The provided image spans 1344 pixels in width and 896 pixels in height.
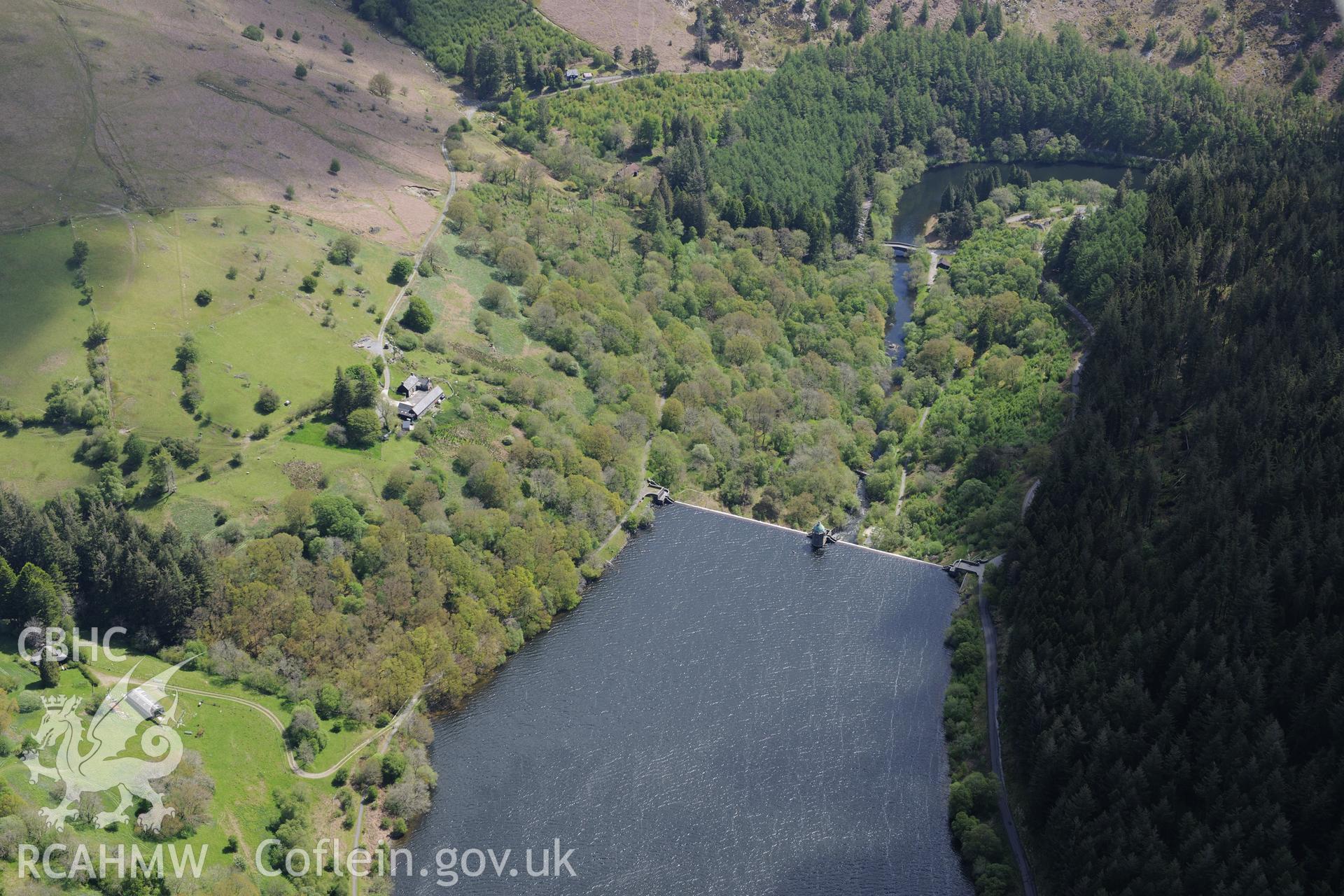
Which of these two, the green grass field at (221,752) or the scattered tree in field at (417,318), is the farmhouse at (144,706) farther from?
the scattered tree in field at (417,318)

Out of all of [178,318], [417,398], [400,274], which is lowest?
[417,398]

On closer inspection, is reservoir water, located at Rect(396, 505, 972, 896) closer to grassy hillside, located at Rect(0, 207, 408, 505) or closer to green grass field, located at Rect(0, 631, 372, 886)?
green grass field, located at Rect(0, 631, 372, 886)

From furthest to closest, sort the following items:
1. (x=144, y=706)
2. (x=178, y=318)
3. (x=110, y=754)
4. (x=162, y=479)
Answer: (x=178, y=318) < (x=162, y=479) < (x=144, y=706) < (x=110, y=754)

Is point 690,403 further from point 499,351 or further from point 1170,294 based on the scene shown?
point 1170,294

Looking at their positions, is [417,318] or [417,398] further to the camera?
[417,318]

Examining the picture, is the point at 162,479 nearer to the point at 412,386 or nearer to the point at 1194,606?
the point at 412,386

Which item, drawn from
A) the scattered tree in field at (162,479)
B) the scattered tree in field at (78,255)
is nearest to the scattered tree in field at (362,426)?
the scattered tree in field at (162,479)

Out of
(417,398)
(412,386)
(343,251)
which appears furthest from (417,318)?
(417,398)

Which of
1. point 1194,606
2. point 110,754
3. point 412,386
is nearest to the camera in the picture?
point 110,754
